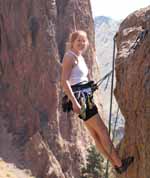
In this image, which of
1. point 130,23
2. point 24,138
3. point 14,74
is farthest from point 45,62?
point 130,23

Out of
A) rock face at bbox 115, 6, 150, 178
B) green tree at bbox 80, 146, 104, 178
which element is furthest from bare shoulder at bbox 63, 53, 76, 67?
green tree at bbox 80, 146, 104, 178

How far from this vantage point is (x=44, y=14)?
4541 cm

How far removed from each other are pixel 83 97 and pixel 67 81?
12.0 inches

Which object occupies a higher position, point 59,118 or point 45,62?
point 45,62

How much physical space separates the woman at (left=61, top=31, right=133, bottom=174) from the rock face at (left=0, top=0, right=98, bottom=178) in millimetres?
35546

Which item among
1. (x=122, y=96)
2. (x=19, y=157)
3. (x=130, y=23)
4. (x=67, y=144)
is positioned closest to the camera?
(x=122, y=96)

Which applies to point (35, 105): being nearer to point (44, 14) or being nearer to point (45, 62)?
point (45, 62)

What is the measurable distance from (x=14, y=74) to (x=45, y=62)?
8.91 feet

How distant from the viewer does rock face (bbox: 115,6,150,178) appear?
6730 millimetres

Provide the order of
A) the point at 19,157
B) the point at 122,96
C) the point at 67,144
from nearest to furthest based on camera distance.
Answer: the point at 122,96
the point at 19,157
the point at 67,144

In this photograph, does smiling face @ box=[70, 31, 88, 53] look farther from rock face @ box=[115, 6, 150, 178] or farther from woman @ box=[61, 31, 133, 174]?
rock face @ box=[115, 6, 150, 178]

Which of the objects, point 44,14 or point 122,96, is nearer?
point 122,96

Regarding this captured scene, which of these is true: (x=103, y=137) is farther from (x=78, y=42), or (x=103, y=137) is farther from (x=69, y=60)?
(x=78, y=42)

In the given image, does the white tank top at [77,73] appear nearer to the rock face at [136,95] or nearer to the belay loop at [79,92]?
the belay loop at [79,92]
